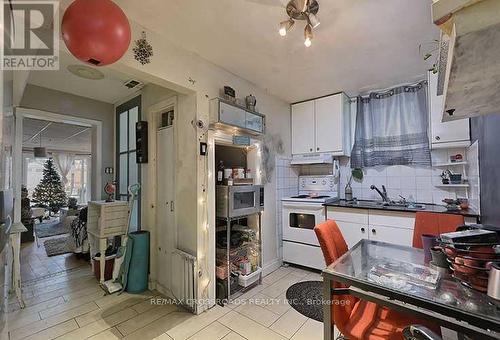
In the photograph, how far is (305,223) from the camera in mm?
3021

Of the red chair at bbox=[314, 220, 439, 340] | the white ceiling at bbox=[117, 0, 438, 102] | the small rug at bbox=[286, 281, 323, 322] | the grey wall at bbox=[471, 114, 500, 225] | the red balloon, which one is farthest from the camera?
the small rug at bbox=[286, 281, 323, 322]

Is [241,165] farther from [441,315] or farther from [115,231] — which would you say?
[441,315]

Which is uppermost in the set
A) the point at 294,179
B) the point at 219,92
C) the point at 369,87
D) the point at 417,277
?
the point at 369,87

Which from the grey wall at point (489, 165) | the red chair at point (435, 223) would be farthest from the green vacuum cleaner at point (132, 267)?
the grey wall at point (489, 165)

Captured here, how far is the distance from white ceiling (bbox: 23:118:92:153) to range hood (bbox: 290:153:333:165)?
492cm

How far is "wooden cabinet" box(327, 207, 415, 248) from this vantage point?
2.31 meters

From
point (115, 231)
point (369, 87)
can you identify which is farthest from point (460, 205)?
point (115, 231)

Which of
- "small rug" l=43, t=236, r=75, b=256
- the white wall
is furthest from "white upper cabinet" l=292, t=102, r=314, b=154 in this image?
"small rug" l=43, t=236, r=75, b=256

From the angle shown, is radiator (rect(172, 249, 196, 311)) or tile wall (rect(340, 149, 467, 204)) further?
tile wall (rect(340, 149, 467, 204))

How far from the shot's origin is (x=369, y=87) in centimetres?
290

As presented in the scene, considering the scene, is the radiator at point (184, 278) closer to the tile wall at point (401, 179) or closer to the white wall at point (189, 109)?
the white wall at point (189, 109)

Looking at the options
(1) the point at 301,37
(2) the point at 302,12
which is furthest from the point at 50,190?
(2) the point at 302,12

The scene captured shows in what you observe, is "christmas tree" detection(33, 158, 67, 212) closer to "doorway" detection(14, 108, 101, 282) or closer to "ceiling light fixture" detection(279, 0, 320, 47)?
"doorway" detection(14, 108, 101, 282)

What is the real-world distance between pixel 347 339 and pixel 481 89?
132cm
